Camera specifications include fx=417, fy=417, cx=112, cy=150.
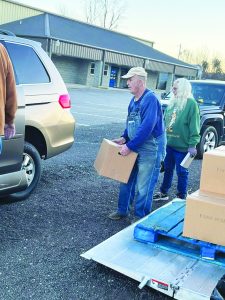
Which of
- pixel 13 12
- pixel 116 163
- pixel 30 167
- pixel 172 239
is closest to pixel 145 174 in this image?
pixel 116 163

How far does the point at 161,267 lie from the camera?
11.1ft

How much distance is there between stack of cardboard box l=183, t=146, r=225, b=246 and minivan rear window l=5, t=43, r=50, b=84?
8.90ft

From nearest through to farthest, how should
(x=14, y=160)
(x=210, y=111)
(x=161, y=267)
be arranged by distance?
→ (x=161, y=267), (x=14, y=160), (x=210, y=111)

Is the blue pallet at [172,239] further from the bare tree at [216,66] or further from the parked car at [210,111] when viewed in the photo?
the bare tree at [216,66]

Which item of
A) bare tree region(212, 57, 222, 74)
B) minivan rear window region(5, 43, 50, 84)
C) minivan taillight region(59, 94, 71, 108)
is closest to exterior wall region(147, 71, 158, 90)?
bare tree region(212, 57, 222, 74)

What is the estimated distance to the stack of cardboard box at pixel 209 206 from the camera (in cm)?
343

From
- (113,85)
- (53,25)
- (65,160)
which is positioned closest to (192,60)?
(113,85)

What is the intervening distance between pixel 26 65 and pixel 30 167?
1318 millimetres

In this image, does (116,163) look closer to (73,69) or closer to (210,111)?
(210,111)

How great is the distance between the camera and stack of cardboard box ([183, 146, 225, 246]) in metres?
3.43

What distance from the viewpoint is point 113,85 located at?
4544cm

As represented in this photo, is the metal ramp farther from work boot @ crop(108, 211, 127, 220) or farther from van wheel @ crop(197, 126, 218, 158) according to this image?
van wheel @ crop(197, 126, 218, 158)

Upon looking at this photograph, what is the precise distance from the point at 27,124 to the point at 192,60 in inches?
3375

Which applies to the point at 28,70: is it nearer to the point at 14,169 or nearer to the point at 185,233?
the point at 14,169
